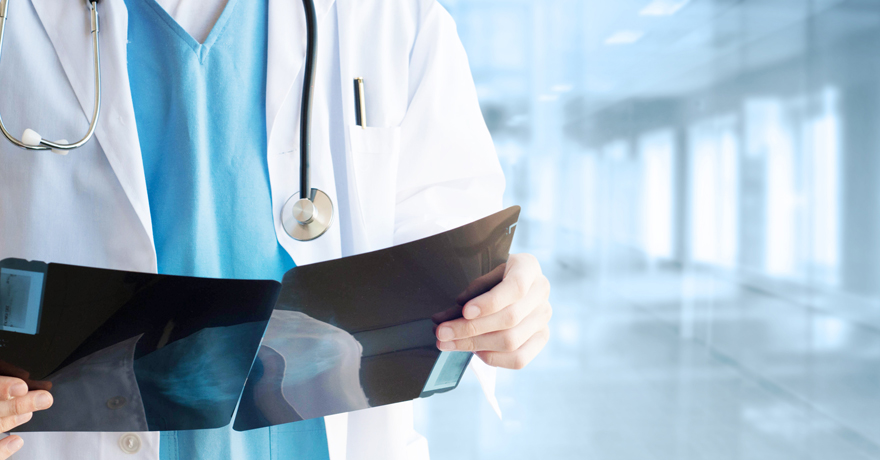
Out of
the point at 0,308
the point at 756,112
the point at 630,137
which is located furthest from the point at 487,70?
the point at 0,308

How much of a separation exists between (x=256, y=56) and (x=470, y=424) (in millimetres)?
2008

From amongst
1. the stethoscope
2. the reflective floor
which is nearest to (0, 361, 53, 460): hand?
the stethoscope

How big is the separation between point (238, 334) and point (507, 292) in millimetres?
258

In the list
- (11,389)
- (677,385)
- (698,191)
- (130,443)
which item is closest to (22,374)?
(11,389)

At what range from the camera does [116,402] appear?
1.49ft

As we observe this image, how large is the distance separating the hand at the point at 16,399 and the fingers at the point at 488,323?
35cm

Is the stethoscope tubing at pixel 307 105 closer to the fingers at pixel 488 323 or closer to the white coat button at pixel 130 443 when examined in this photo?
the fingers at pixel 488 323

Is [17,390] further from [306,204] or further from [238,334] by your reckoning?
[306,204]

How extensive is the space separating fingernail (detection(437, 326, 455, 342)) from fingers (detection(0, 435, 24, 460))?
38 centimetres

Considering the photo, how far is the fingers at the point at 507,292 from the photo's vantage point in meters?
0.48

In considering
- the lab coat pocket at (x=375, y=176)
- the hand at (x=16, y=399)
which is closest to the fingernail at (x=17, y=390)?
the hand at (x=16, y=399)

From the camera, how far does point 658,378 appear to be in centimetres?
274

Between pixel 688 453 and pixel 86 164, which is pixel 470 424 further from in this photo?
pixel 86 164

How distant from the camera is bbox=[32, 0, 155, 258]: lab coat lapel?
1.73 ft
